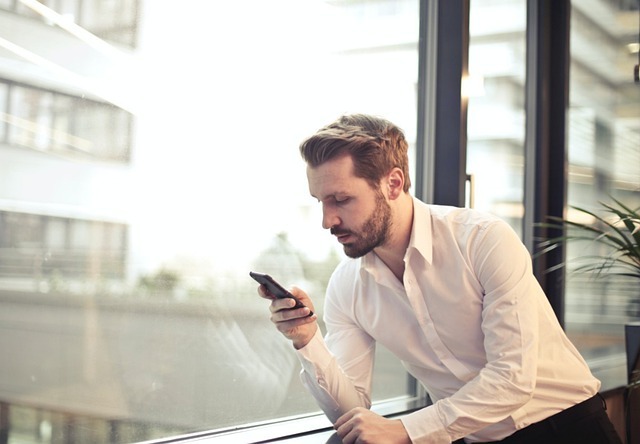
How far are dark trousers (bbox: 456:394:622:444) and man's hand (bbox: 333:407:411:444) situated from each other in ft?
1.34

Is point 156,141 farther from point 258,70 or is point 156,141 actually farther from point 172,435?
point 172,435

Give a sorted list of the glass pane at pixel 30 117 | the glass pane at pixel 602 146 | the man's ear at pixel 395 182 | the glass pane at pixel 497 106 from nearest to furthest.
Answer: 1. the glass pane at pixel 30 117
2. the man's ear at pixel 395 182
3. the glass pane at pixel 497 106
4. the glass pane at pixel 602 146

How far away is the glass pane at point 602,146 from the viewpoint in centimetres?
437

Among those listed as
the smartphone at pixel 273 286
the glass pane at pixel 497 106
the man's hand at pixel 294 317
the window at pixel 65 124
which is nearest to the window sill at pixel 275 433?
the man's hand at pixel 294 317

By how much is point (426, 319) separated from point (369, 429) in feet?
1.29

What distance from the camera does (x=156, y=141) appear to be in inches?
85.9

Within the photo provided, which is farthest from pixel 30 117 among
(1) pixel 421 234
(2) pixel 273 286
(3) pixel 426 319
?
(3) pixel 426 319

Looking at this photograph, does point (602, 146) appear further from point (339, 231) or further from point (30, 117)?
point (30, 117)

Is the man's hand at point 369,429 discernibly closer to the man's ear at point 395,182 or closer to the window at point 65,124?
the man's ear at point 395,182

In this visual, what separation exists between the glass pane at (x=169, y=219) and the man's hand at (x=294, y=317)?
382 millimetres

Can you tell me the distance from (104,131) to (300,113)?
841 mm

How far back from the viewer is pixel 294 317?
199 centimetres

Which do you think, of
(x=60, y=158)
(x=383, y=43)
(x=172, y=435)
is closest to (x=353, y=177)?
(x=60, y=158)

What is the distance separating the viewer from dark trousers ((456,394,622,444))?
213 centimetres
